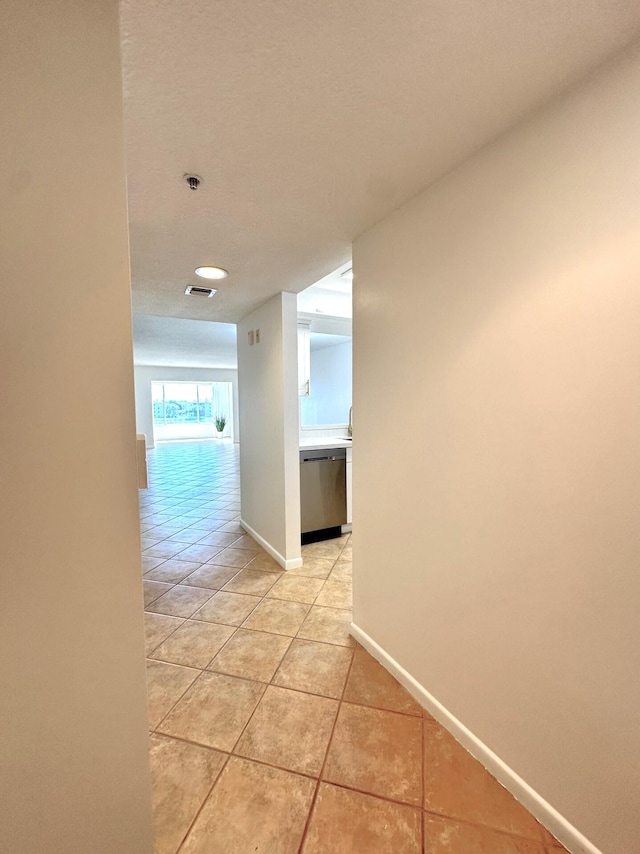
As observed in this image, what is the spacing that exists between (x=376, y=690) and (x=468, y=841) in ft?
2.10

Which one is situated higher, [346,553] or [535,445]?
[535,445]

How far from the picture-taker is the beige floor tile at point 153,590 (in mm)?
2629

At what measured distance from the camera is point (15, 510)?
0.66 metres

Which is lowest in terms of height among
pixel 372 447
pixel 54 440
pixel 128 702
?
pixel 128 702

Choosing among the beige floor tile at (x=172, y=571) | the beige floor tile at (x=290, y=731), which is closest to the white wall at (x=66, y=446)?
the beige floor tile at (x=290, y=731)

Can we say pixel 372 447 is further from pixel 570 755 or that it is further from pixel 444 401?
pixel 570 755

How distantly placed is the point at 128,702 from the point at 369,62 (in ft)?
5.40

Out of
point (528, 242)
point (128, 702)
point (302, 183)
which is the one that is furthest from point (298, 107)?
point (128, 702)

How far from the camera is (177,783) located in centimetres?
131

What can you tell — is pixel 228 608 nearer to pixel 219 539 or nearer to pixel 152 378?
pixel 219 539

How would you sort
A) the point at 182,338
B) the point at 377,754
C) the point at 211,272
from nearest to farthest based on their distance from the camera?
the point at 377,754 → the point at 211,272 → the point at 182,338

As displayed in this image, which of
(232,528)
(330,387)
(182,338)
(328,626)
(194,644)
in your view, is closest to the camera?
(194,644)

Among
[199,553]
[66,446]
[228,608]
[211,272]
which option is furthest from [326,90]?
[199,553]

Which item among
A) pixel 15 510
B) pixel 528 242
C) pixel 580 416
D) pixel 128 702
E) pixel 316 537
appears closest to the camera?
pixel 15 510
